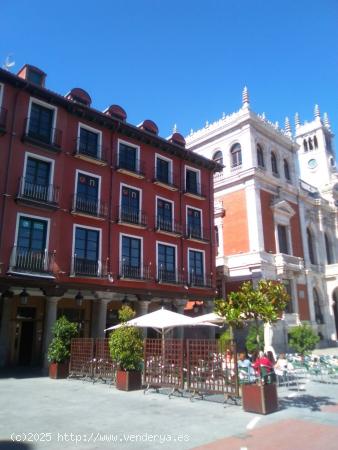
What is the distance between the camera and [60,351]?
16.5 m

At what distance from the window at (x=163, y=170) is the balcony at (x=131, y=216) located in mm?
3299

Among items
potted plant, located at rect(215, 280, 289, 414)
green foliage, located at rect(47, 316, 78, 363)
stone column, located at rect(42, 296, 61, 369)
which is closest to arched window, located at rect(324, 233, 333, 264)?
stone column, located at rect(42, 296, 61, 369)

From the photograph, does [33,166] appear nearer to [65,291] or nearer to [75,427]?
[65,291]

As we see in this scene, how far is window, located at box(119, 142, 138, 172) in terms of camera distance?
80.2 ft

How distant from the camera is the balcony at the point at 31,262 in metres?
17.9


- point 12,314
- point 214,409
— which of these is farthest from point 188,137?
point 214,409

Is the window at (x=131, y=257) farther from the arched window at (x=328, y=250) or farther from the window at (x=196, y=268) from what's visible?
the arched window at (x=328, y=250)

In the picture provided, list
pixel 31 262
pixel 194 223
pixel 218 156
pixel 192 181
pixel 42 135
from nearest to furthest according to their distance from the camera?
pixel 31 262 < pixel 42 135 < pixel 194 223 < pixel 192 181 < pixel 218 156

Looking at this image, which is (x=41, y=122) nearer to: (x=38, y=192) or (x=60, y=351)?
(x=38, y=192)

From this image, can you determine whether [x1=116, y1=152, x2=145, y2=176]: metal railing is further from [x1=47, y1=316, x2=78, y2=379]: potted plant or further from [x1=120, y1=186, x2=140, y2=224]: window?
[x1=47, y1=316, x2=78, y2=379]: potted plant

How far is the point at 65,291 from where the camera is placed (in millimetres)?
19625

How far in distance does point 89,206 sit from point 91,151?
356cm

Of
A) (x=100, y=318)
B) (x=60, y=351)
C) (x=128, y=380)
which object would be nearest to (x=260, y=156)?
(x=100, y=318)

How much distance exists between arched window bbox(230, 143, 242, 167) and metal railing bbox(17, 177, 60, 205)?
1881cm
